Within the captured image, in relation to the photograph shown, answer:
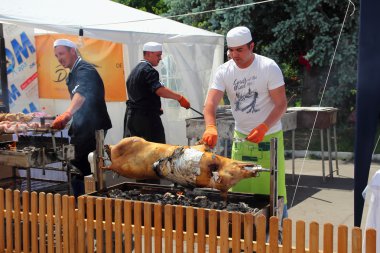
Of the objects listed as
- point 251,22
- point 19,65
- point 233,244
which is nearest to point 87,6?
point 19,65

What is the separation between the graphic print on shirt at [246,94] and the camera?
4.17 m

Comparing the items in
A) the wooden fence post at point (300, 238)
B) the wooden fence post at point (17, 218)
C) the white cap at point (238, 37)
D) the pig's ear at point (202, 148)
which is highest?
the white cap at point (238, 37)

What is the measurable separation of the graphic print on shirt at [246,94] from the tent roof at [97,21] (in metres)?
3.40

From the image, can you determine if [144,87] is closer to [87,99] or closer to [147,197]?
[87,99]

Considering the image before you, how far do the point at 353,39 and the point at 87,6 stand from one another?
612 cm

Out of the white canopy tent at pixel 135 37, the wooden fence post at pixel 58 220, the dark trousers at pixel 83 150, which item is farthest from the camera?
the white canopy tent at pixel 135 37

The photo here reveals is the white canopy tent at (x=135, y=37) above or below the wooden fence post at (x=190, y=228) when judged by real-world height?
above

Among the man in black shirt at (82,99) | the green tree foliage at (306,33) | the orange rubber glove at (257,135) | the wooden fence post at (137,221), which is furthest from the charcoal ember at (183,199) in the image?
the green tree foliage at (306,33)

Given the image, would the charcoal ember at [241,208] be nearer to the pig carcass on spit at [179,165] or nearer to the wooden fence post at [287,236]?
the pig carcass on spit at [179,165]

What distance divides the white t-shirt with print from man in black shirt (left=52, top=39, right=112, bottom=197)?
6.27 ft

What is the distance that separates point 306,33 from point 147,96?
6983 mm

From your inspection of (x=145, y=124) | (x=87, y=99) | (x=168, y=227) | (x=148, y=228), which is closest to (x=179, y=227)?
(x=168, y=227)

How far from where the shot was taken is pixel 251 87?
416cm

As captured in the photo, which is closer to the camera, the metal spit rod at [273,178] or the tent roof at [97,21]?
the metal spit rod at [273,178]
